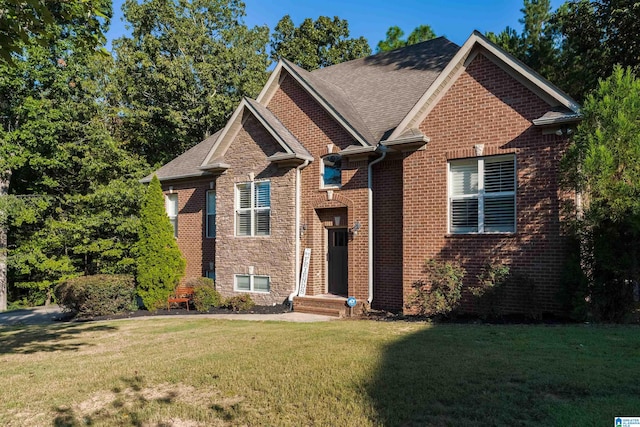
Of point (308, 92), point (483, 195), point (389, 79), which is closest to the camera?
point (483, 195)

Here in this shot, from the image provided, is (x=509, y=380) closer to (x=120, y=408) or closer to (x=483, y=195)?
(x=120, y=408)

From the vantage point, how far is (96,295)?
1402 centimetres

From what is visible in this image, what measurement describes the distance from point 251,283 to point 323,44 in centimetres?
2966

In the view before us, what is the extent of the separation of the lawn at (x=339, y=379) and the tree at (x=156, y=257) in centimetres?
573

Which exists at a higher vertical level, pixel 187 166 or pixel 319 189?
pixel 187 166

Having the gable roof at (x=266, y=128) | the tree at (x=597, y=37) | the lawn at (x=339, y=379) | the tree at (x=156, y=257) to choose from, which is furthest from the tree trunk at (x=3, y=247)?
the tree at (x=597, y=37)

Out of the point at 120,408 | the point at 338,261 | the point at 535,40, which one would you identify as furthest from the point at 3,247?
the point at 535,40

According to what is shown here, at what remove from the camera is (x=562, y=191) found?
9.99m

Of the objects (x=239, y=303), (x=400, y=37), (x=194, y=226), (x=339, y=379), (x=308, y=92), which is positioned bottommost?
(x=239, y=303)

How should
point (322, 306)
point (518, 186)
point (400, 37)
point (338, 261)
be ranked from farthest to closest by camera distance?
point (400, 37), point (338, 261), point (322, 306), point (518, 186)

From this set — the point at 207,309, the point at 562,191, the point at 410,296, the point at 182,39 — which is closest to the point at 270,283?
the point at 207,309

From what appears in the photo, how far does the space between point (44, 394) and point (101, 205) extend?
17.8 meters

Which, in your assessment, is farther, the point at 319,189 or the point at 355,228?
the point at 319,189

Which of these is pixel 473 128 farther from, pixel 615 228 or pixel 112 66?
pixel 112 66
